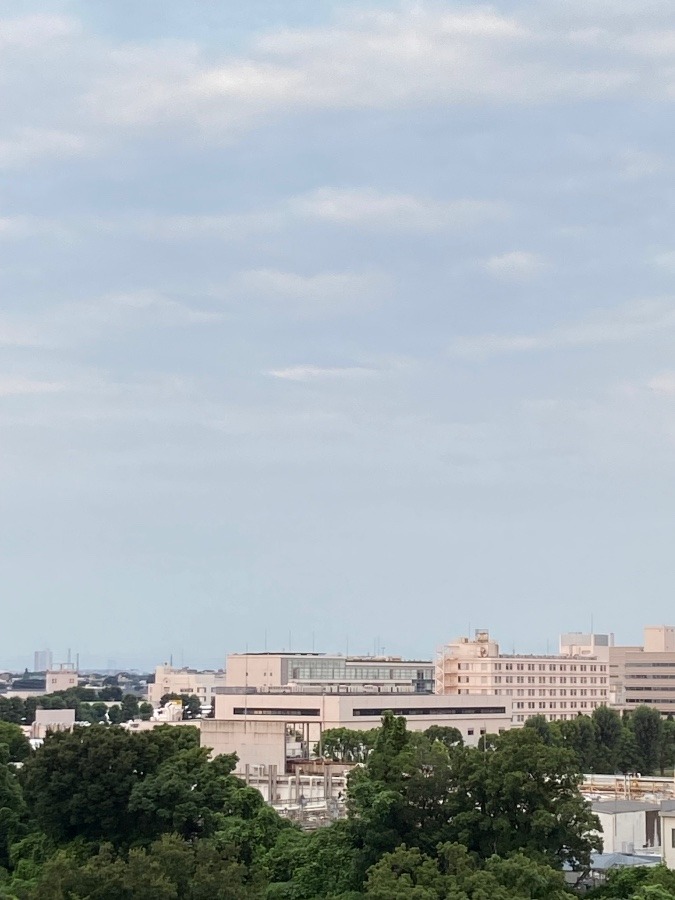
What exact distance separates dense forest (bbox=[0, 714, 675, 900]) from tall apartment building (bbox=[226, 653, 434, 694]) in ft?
246

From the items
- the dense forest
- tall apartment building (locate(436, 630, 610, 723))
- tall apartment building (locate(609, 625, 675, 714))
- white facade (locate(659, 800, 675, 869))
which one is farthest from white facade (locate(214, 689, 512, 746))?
white facade (locate(659, 800, 675, 869))

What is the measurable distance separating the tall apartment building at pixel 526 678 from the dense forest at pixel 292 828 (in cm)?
8630

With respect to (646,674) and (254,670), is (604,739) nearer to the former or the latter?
(254,670)

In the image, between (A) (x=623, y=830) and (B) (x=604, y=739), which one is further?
(B) (x=604, y=739)

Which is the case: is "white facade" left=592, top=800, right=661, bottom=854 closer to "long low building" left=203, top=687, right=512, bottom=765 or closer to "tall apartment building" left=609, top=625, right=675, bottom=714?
"long low building" left=203, top=687, right=512, bottom=765

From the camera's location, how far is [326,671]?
140 meters

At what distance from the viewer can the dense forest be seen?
39.2 metres

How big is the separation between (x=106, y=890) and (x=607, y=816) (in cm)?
2205

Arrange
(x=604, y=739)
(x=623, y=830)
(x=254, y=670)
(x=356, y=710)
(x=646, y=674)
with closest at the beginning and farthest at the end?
(x=623, y=830) < (x=604, y=739) < (x=356, y=710) < (x=254, y=670) < (x=646, y=674)

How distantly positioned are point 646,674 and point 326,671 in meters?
43.2

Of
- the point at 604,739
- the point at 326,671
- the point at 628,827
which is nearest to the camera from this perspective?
the point at 628,827

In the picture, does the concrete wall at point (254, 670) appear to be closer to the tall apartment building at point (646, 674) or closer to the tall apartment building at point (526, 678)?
the tall apartment building at point (526, 678)

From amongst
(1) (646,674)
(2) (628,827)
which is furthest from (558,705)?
(2) (628,827)

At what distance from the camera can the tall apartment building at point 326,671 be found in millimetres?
134000
